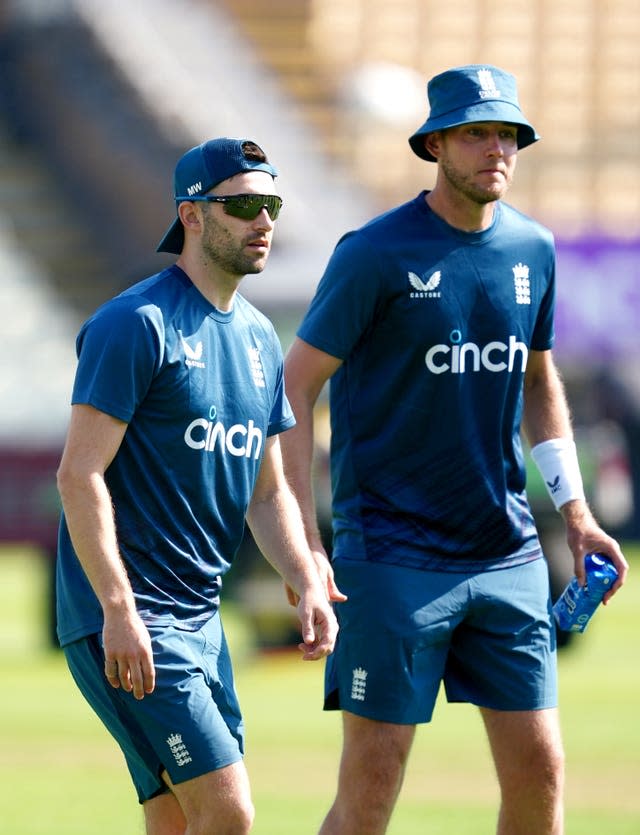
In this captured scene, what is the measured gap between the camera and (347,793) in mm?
5480

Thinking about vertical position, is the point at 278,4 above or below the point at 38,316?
above

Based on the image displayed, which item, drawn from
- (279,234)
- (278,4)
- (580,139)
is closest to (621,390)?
(279,234)

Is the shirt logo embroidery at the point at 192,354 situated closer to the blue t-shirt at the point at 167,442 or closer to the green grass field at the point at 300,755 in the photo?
the blue t-shirt at the point at 167,442

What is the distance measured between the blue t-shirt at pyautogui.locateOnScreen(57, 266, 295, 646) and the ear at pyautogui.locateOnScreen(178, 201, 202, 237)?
0.45 ft

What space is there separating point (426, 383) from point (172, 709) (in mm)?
1317

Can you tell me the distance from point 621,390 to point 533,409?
18.1 m

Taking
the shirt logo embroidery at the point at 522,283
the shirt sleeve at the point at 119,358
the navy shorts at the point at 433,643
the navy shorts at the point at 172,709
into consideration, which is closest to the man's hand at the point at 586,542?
the navy shorts at the point at 433,643

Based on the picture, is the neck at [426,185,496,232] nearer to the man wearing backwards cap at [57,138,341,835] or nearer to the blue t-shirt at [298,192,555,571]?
the blue t-shirt at [298,192,555,571]

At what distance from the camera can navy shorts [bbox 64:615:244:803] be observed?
5.00m

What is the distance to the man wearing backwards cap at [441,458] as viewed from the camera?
566 centimetres

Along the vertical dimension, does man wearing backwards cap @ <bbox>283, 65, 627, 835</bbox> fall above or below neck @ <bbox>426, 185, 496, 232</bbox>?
below

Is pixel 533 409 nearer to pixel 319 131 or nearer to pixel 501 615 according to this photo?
pixel 501 615

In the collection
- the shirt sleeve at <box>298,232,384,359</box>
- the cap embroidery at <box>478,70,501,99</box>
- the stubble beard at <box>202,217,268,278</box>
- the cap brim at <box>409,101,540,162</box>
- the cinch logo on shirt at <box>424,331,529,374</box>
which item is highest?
the cap embroidery at <box>478,70,501,99</box>

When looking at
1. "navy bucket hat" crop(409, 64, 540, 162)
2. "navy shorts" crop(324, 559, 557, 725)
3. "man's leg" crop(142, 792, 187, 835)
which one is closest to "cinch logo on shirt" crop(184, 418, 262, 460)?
"navy shorts" crop(324, 559, 557, 725)
